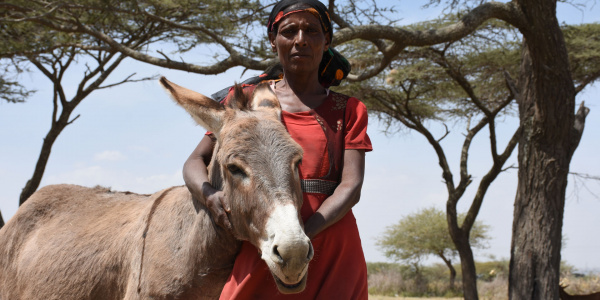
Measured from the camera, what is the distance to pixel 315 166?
269cm

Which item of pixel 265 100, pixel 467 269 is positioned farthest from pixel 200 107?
pixel 467 269

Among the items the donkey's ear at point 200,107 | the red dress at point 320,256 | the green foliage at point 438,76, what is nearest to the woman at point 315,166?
the red dress at point 320,256

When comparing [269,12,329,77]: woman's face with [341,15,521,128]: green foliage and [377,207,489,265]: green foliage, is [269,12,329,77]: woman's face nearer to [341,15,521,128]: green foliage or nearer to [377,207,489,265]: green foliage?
[341,15,521,128]: green foliage

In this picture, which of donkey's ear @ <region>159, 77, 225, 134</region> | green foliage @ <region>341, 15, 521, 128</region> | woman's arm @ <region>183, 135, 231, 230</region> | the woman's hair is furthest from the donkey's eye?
green foliage @ <region>341, 15, 521, 128</region>

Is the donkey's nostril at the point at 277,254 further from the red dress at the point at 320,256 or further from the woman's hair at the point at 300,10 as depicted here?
the woman's hair at the point at 300,10

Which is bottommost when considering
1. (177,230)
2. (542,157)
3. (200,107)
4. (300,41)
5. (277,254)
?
(277,254)

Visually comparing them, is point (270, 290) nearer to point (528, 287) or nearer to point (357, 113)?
point (357, 113)

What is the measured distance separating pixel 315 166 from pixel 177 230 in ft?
2.81

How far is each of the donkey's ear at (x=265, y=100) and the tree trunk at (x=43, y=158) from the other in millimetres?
13056

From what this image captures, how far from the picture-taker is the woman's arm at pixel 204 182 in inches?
104

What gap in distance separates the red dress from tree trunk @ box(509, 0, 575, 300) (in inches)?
276

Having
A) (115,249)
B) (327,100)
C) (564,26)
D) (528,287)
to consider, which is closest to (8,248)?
(115,249)

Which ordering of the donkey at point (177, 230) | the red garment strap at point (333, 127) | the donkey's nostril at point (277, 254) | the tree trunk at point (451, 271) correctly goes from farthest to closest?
Result: 1. the tree trunk at point (451, 271)
2. the red garment strap at point (333, 127)
3. the donkey at point (177, 230)
4. the donkey's nostril at point (277, 254)

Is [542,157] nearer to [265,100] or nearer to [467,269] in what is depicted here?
[467,269]
